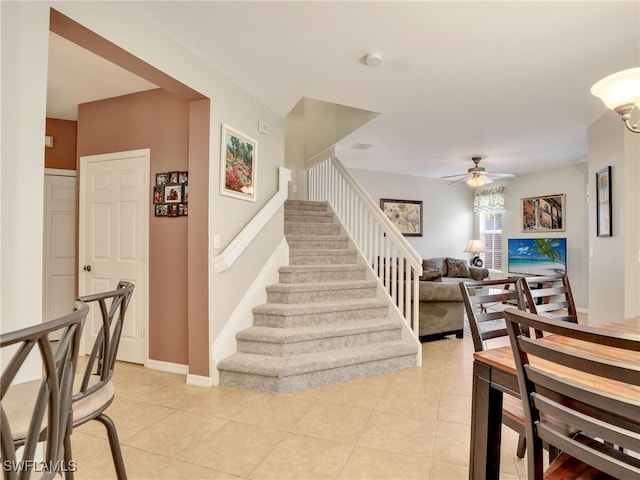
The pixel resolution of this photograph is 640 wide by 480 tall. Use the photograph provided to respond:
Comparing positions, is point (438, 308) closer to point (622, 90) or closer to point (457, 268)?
point (622, 90)

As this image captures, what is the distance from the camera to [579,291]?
6.20 metres

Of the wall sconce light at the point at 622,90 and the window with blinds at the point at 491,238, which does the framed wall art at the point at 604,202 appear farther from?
the window with blinds at the point at 491,238

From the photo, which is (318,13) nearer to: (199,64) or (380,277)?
(199,64)

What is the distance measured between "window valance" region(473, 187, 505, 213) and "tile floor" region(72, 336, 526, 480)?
229 inches

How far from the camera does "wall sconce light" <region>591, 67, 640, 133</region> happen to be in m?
1.70

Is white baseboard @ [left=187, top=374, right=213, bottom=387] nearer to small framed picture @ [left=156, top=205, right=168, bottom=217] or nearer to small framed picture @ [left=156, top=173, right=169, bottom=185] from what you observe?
small framed picture @ [left=156, top=205, right=168, bottom=217]

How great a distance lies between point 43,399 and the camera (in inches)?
28.7

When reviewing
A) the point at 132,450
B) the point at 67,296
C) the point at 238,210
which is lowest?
the point at 132,450

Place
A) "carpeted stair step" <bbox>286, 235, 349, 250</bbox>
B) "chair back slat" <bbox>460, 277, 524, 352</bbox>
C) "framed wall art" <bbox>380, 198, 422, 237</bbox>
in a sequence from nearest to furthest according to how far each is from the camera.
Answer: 1. "chair back slat" <bbox>460, 277, 524, 352</bbox>
2. "carpeted stair step" <bbox>286, 235, 349, 250</bbox>
3. "framed wall art" <bbox>380, 198, 422, 237</bbox>

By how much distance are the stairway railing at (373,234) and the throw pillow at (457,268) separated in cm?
331

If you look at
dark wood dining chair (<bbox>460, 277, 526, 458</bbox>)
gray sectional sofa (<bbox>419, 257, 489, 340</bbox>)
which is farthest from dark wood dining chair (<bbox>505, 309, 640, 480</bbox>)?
gray sectional sofa (<bbox>419, 257, 489, 340</bbox>)

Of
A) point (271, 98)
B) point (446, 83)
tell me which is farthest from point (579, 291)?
point (271, 98)

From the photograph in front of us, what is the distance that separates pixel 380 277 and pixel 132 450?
2.68 meters

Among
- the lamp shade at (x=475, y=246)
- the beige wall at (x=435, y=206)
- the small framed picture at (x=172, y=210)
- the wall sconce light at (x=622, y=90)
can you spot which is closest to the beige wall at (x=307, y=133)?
the beige wall at (x=435, y=206)
